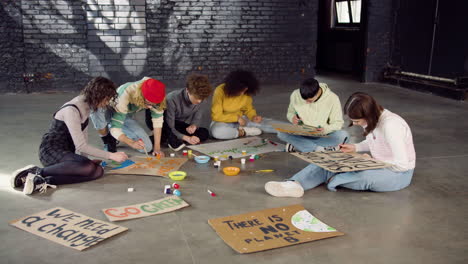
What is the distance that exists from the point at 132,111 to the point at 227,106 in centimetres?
108

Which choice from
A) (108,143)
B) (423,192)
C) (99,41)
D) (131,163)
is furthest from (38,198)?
(99,41)

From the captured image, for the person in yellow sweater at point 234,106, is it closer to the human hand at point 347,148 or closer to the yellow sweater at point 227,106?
the yellow sweater at point 227,106

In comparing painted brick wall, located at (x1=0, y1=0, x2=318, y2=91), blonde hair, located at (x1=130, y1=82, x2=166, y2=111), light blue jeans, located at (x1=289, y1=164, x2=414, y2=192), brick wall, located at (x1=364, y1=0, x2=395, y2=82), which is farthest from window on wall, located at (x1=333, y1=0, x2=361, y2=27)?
light blue jeans, located at (x1=289, y1=164, x2=414, y2=192)

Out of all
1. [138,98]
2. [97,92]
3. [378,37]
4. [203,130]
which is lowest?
[203,130]

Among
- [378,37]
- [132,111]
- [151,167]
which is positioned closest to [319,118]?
[151,167]

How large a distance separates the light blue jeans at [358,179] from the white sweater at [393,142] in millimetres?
79

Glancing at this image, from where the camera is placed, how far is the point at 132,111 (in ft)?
13.0

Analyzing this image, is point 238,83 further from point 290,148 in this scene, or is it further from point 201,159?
point 201,159

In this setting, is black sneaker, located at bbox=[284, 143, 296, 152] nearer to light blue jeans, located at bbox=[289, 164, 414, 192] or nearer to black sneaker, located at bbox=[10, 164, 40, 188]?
light blue jeans, located at bbox=[289, 164, 414, 192]

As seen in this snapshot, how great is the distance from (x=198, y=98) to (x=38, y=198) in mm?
1607

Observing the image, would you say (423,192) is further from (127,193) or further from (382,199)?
(127,193)

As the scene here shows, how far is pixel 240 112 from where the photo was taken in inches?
187

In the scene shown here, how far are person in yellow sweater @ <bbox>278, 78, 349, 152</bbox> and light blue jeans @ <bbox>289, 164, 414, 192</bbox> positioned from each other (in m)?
0.86

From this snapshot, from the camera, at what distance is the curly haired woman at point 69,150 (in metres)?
3.13
